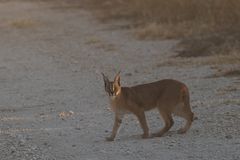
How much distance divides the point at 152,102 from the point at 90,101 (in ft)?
11.0

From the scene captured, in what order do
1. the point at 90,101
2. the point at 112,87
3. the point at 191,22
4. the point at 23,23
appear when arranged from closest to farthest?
the point at 112,87
the point at 90,101
the point at 191,22
the point at 23,23

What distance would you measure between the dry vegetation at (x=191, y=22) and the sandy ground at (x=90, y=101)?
27.7 inches

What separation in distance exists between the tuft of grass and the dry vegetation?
2618mm

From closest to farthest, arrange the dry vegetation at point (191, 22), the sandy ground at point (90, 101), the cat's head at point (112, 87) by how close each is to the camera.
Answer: the sandy ground at point (90, 101) → the cat's head at point (112, 87) → the dry vegetation at point (191, 22)

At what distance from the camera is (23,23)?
29.4 metres

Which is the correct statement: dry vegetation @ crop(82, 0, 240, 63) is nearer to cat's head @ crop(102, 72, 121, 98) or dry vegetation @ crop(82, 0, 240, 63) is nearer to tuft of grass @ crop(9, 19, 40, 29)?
tuft of grass @ crop(9, 19, 40, 29)

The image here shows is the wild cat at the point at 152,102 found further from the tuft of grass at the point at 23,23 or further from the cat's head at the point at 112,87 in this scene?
the tuft of grass at the point at 23,23

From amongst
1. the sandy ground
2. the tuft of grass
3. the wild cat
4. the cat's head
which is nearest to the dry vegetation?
the sandy ground

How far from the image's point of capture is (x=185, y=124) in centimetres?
969

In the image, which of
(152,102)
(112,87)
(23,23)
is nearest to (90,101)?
(152,102)

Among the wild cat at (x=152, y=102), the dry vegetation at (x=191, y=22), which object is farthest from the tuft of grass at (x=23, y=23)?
the wild cat at (x=152, y=102)

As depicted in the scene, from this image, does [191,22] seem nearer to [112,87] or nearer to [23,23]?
[23,23]

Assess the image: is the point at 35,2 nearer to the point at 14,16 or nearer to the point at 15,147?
the point at 14,16

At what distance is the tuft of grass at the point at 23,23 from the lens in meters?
29.0
